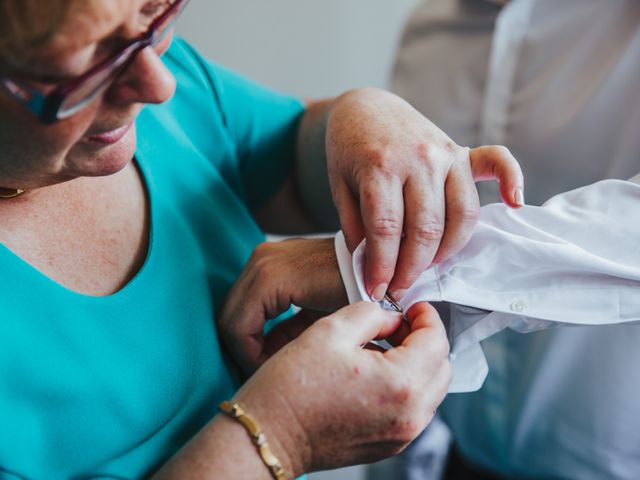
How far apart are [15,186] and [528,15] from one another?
812 millimetres

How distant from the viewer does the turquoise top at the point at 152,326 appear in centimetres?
56

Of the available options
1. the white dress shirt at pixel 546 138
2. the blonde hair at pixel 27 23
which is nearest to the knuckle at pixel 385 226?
the blonde hair at pixel 27 23

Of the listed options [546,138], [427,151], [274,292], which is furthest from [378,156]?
[546,138]

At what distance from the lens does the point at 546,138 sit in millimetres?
987

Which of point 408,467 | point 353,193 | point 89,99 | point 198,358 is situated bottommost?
point 408,467

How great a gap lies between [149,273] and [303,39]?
3.27 feet

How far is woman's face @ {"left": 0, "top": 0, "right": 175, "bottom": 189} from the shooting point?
17.3 inches

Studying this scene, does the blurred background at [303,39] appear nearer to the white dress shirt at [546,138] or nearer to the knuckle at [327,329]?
the white dress shirt at [546,138]

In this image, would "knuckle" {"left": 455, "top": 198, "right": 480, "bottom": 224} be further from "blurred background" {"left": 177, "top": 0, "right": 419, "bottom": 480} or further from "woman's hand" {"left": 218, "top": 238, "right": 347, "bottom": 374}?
"blurred background" {"left": 177, "top": 0, "right": 419, "bottom": 480}

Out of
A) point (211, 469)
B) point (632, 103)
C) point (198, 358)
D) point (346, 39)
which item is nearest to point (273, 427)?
point (211, 469)

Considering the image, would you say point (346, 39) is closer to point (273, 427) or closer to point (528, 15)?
point (528, 15)

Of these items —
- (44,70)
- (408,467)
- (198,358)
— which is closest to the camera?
(44,70)

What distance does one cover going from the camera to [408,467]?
1.32 meters

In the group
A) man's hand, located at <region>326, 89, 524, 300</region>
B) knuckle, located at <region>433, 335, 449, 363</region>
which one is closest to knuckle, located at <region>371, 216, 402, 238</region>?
man's hand, located at <region>326, 89, 524, 300</region>
